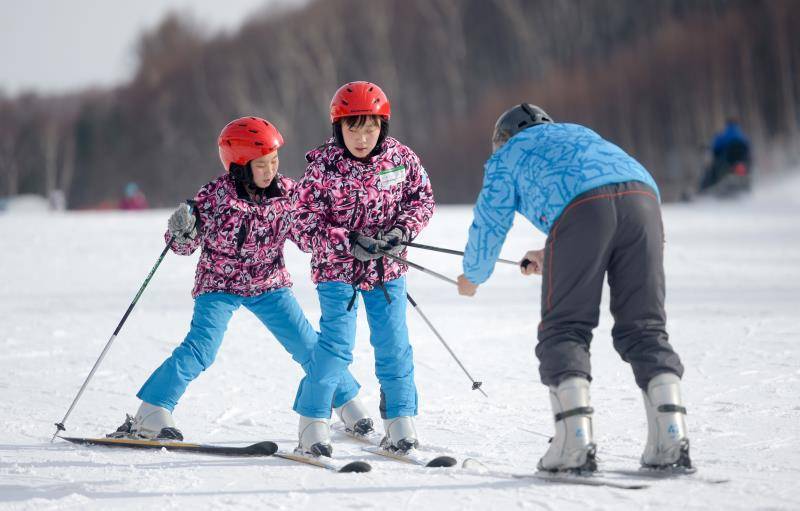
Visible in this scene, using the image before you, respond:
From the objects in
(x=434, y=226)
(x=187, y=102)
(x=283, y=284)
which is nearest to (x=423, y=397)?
(x=283, y=284)

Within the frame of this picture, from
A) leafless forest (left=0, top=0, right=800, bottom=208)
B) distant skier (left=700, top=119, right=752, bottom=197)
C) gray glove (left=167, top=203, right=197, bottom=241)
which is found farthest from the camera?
leafless forest (left=0, top=0, right=800, bottom=208)

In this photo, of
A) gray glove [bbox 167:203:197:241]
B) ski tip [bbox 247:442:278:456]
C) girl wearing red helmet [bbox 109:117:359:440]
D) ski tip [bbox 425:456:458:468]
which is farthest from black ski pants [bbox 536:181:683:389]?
gray glove [bbox 167:203:197:241]

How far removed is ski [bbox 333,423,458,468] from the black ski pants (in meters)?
0.63

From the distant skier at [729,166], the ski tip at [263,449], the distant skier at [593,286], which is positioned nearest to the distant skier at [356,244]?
the ski tip at [263,449]

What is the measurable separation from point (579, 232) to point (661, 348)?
0.51 m

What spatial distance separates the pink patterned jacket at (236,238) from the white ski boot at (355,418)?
26.9 inches

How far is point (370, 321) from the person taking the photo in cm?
417

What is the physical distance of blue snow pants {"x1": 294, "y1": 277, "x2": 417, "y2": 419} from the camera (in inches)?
160

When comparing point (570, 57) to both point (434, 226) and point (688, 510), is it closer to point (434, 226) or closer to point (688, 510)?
point (434, 226)

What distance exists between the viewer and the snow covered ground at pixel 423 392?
11.1ft

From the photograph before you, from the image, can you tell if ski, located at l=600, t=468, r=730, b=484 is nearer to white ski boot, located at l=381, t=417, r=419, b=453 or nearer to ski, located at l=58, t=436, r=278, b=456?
white ski boot, located at l=381, t=417, r=419, b=453

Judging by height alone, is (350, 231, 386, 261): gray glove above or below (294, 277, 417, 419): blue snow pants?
above

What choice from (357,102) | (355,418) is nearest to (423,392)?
(355,418)

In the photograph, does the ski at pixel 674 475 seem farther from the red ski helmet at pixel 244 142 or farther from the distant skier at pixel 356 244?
the red ski helmet at pixel 244 142
